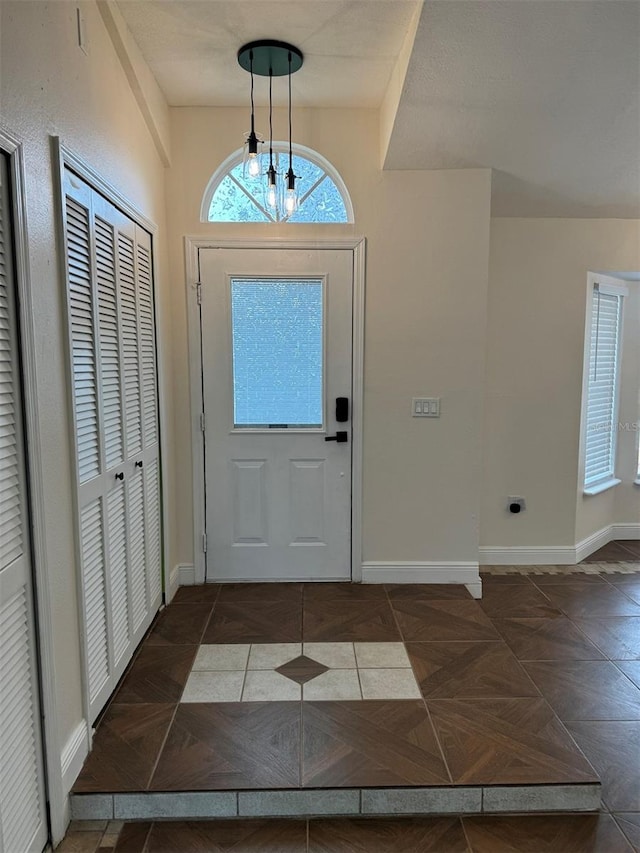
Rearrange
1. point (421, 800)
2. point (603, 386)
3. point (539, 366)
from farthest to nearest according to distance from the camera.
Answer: point (603, 386)
point (539, 366)
point (421, 800)

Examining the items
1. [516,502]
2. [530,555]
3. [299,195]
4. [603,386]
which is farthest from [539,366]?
[299,195]

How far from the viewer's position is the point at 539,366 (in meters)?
3.23

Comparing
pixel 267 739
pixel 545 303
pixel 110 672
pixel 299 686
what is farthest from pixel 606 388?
pixel 110 672

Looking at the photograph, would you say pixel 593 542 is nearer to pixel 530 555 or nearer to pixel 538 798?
pixel 530 555

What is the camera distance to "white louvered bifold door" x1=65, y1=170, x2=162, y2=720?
65.8 inches

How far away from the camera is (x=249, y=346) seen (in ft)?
9.31

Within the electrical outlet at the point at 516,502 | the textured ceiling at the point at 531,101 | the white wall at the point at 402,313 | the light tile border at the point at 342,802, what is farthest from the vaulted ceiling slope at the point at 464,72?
the light tile border at the point at 342,802

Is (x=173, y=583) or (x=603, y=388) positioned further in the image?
(x=603, y=388)

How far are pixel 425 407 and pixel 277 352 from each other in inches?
35.9

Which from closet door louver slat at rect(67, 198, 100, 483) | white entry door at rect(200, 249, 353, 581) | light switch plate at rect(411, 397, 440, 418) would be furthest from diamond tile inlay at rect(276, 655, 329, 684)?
light switch plate at rect(411, 397, 440, 418)

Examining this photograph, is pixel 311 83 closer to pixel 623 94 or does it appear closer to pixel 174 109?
pixel 174 109

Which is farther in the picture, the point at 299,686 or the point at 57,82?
the point at 299,686

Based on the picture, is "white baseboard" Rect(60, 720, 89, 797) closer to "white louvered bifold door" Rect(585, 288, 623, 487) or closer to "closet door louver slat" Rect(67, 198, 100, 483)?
"closet door louver slat" Rect(67, 198, 100, 483)

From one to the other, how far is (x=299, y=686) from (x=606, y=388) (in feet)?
9.94
